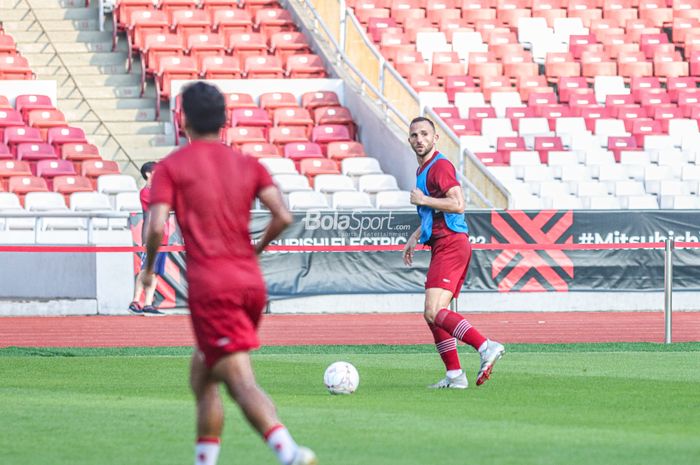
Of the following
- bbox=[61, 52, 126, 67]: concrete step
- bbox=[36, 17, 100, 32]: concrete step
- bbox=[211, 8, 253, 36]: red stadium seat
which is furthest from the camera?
bbox=[36, 17, 100, 32]: concrete step

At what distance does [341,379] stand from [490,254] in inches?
455

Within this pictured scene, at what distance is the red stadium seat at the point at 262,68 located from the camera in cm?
3005

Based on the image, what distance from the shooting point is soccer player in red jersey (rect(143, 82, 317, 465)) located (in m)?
6.71

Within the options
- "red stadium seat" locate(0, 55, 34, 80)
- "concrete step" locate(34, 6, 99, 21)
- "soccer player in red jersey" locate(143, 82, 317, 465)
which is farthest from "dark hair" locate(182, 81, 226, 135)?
"concrete step" locate(34, 6, 99, 21)

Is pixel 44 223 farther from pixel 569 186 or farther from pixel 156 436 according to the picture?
pixel 156 436

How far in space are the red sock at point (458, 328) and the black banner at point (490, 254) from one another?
10.4 metres

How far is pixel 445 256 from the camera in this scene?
11.9 metres

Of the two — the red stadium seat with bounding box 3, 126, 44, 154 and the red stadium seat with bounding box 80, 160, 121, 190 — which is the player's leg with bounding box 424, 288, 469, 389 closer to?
the red stadium seat with bounding box 80, 160, 121, 190

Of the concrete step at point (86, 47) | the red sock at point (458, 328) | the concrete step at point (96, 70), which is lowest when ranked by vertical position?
the concrete step at point (96, 70)

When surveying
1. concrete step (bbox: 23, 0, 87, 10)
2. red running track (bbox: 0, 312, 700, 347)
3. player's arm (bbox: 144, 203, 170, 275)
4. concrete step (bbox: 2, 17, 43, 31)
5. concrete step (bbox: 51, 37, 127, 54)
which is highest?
player's arm (bbox: 144, 203, 170, 275)

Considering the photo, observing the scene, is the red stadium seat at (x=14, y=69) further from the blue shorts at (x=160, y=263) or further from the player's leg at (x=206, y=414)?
the player's leg at (x=206, y=414)

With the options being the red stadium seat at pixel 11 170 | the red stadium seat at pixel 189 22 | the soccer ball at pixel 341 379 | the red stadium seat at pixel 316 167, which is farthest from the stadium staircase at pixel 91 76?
the soccer ball at pixel 341 379

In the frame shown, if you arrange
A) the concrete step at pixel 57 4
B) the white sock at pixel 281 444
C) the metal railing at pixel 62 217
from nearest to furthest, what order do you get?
the white sock at pixel 281 444 < the metal railing at pixel 62 217 < the concrete step at pixel 57 4

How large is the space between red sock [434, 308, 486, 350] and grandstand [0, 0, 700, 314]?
11618 mm
